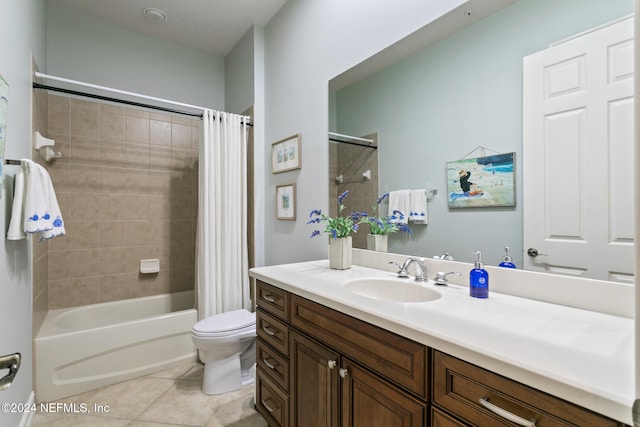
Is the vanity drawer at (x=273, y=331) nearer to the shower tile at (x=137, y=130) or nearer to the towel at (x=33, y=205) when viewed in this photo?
the towel at (x=33, y=205)

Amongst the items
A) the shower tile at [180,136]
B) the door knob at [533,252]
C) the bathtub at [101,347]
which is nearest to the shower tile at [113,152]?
the shower tile at [180,136]

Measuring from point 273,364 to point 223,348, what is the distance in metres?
0.63

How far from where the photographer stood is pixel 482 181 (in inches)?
48.2

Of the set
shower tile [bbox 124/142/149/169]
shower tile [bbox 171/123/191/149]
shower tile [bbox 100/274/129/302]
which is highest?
shower tile [bbox 171/123/191/149]

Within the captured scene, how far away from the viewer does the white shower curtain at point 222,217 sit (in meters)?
2.37

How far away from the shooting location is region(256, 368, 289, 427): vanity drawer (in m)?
1.39

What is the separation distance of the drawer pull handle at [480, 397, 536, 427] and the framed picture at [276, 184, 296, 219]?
5.80 feet

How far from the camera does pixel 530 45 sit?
108 centimetres

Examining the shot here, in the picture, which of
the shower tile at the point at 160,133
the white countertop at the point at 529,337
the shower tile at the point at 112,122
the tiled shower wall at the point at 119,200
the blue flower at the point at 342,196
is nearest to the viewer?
the white countertop at the point at 529,337

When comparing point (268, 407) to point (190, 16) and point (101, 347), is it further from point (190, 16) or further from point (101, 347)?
point (190, 16)

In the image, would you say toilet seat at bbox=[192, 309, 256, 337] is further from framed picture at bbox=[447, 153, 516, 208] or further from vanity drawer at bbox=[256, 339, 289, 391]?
framed picture at bbox=[447, 153, 516, 208]

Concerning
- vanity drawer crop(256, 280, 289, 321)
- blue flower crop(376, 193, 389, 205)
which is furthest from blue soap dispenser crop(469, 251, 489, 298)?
vanity drawer crop(256, 280, 289, 321)

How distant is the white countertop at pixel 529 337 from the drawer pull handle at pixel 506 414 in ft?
0.25

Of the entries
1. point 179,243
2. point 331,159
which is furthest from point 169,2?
point 179,243
